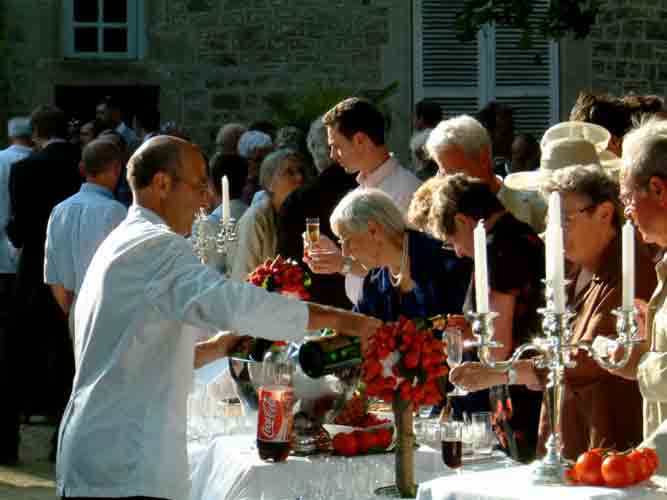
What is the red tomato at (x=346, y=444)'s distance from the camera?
5.01 meters

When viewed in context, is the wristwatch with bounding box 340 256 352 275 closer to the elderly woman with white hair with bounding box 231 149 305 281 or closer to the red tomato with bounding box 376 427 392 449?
the red tomato with bounding box 376 427 392 449

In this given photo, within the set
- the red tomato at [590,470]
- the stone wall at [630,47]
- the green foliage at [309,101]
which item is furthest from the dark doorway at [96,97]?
the red tomato at [590,470]

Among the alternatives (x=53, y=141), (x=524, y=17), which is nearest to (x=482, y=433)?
(x=53, y=141)

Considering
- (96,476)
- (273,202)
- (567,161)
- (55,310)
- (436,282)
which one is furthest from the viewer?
(55,310)

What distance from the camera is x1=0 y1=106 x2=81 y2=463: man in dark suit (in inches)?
371

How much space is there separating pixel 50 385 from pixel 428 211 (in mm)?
4524

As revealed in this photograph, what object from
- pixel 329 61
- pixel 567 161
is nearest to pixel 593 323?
→ pixel 567 161

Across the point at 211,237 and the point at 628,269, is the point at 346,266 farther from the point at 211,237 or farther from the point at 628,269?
the point at 628,269

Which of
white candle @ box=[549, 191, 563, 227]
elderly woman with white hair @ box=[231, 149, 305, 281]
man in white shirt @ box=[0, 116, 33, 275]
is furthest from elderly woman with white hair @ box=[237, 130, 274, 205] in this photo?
white candle @ box=[549, 191, 563, 227]

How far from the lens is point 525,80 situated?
1527 cm

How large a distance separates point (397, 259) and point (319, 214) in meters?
2.07

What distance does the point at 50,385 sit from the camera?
9.79 metres

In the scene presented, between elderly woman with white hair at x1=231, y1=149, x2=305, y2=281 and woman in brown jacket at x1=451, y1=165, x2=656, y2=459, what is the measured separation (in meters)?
3.30

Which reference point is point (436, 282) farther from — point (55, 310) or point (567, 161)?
point (55, 310)
